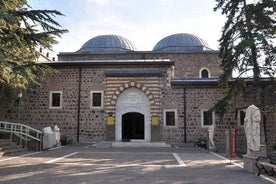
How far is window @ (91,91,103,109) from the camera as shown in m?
25.6

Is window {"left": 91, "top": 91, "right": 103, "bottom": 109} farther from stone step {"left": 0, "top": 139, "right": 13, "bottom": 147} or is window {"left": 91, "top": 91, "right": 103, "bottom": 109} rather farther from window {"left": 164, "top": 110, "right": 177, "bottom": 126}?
stone step {"left": 0, "top": 139, "right": 13, "bottom": 147}

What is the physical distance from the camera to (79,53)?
114 feet

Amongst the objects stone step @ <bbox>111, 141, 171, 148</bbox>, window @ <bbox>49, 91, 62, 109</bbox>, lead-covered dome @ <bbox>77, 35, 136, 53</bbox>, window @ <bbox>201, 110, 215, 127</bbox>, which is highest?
lead-covered dome @ <bbox>77, 35, 136, 53</bbox>

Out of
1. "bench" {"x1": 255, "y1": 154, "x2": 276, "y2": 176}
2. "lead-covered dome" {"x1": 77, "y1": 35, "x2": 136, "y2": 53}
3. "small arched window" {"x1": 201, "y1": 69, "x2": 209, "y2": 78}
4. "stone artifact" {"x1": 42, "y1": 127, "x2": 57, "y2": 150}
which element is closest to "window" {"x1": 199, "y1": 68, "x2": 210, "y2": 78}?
"small arched window" {"x1": 201, "y1": 69, "x2": 209, "y2": 78}

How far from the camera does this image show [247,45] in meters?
19.8

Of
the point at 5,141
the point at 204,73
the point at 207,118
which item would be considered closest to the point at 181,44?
the point at 204,73

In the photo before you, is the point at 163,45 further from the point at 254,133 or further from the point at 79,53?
the point at 254,133

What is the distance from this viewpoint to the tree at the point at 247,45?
20281 millimetres

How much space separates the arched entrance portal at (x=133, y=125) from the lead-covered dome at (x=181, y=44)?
38.1 feet

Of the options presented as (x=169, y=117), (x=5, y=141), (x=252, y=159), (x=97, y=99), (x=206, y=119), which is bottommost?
(x=252, y=159)

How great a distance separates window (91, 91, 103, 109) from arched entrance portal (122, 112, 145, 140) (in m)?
2.12

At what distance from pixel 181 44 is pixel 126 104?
44.3 ft

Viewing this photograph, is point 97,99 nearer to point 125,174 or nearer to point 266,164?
point 125,174

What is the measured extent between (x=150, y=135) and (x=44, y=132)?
856 cm
